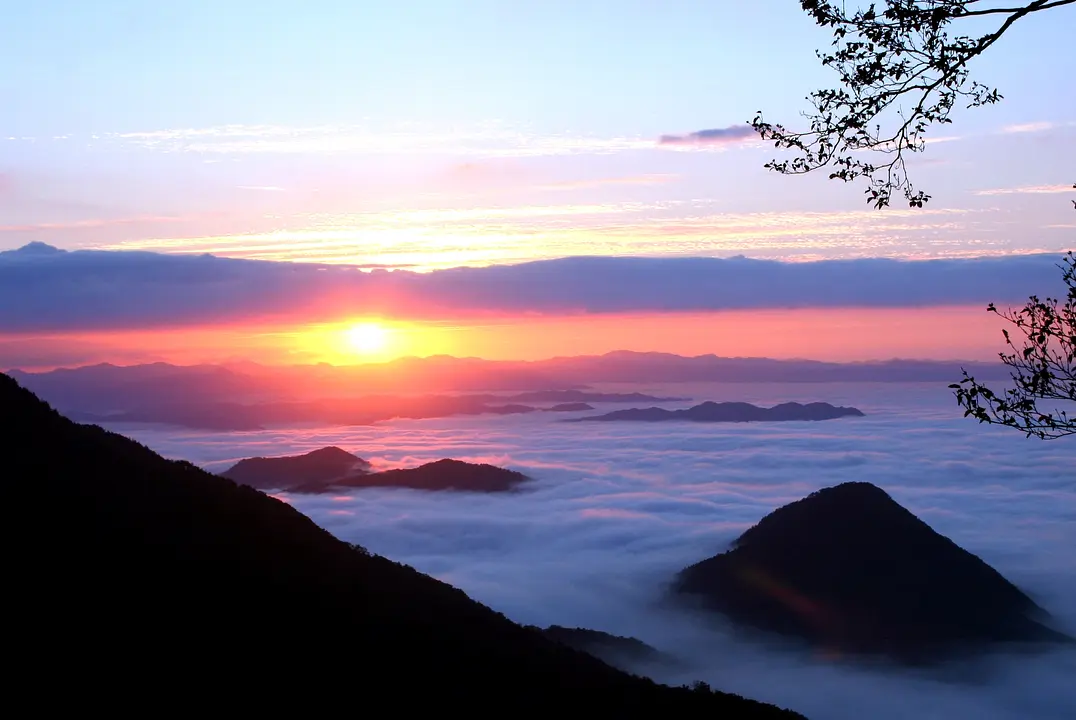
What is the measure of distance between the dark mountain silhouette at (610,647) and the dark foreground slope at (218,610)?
79355mm

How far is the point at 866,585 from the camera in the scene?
143 metres

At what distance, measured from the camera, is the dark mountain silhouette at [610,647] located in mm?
114375

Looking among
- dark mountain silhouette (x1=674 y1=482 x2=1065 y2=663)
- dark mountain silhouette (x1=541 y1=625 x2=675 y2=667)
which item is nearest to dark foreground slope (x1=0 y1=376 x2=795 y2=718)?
dark mountain silhouette (x1=541 y1=625 x2=675 y2=667)

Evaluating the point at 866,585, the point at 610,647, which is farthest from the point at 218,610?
the point at 866,585

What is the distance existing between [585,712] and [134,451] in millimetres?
20316

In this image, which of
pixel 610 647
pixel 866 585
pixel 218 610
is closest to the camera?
pixel 218 610

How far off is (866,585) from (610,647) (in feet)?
145

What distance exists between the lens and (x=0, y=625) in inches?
928

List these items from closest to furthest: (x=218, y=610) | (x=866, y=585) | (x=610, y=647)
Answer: (x=218, y=610) < (x=610, y=647) < (x=866, y=585)

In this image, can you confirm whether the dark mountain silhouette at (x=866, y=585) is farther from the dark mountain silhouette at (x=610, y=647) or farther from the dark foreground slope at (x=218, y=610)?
the dark foreground slope at (x=218, y=610)

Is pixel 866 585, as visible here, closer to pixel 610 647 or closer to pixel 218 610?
pixel 610 647

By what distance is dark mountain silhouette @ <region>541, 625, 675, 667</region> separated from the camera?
11438 centimetres

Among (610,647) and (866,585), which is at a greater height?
(866,585)

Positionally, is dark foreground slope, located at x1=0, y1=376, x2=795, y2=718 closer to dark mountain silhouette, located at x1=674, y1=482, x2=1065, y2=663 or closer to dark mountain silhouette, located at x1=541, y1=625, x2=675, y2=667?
dark mountain silhouette, located at x1=541, y1=625, x2=675, y2=667
